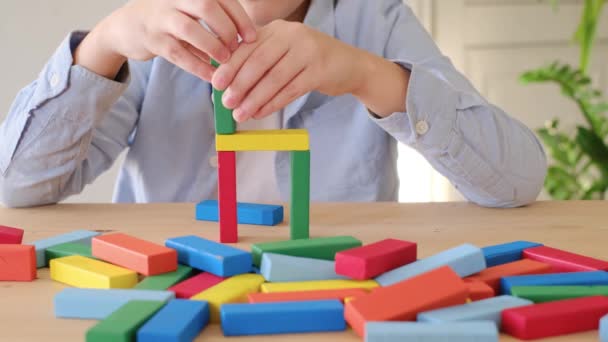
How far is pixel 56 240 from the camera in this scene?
688mm

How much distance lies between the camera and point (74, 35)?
0.93 metres

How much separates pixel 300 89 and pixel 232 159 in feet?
0.36

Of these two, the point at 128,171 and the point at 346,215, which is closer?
the point at 346,215

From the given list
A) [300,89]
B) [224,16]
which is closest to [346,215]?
[300,89]

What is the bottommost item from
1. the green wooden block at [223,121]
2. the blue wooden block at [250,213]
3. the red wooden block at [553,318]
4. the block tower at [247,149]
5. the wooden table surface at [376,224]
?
the red wooden block at [553,318]

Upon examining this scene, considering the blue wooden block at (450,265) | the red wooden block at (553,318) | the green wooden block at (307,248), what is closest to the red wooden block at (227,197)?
the green wooden block at (307,248)

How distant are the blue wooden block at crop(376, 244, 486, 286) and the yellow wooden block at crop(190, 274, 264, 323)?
101 mm

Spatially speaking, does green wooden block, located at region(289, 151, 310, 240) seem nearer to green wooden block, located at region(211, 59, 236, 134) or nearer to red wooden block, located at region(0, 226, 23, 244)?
green wooden block, located at region(211, 59, 236, 134)

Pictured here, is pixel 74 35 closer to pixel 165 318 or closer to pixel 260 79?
pixel 260 79

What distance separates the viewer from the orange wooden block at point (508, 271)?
0.56 metres

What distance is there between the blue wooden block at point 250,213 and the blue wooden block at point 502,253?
0.25 m

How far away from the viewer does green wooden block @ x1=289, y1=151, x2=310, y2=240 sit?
0.71 m

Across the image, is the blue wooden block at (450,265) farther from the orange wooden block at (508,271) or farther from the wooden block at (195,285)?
the wooden block at (195,285)

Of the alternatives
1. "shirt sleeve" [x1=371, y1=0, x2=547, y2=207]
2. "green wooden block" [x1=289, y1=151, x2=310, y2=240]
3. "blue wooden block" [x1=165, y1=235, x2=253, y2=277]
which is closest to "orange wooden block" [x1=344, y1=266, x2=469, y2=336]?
"blue wooden block" [x1=165, y1=235, x2=253, y2=277]
